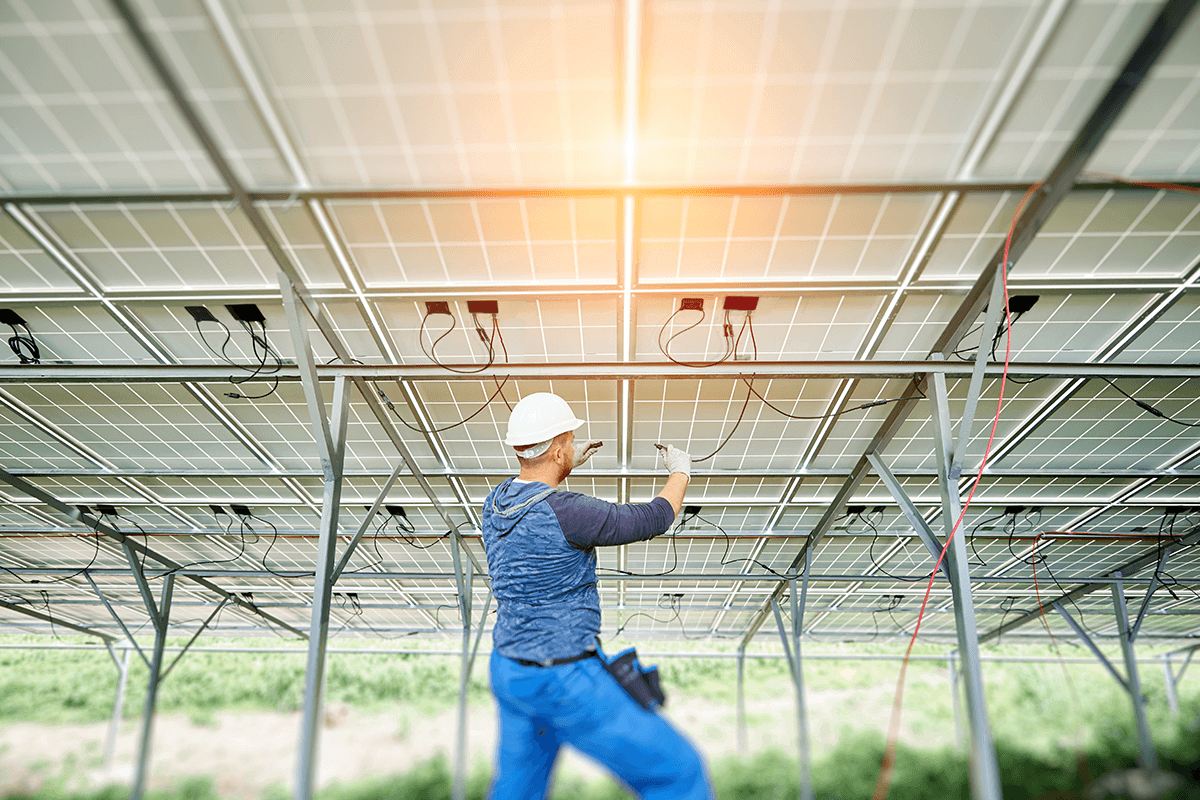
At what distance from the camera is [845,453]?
970 centimetres

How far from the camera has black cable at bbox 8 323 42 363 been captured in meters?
7.34

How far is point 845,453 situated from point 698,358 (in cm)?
354

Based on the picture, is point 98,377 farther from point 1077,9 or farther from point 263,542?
point 1077,9

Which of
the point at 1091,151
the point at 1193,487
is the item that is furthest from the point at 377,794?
the point at 1193,487

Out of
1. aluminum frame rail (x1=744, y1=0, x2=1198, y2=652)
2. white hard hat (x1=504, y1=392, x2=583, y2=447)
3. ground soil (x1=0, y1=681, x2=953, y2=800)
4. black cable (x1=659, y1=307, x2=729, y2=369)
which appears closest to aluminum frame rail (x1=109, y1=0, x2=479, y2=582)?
white hard hat (x1=504, y1=392, x2=583, y2=447)

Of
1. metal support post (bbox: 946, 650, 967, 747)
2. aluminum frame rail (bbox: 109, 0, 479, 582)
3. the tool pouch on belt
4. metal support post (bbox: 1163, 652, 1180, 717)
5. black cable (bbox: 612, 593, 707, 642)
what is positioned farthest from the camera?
metal support post (bbox: 946, 650, 967, 747)

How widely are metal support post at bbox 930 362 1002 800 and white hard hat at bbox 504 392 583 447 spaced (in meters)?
3.79

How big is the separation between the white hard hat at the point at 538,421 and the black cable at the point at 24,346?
6.69 metres

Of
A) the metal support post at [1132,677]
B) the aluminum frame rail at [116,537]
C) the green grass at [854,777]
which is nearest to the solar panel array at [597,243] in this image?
the aluminum frame rail at [116,537]

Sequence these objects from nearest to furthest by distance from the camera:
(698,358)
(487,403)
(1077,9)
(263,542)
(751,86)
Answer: (1077,9), (751,86), (698,358), (487,403), (263,542)

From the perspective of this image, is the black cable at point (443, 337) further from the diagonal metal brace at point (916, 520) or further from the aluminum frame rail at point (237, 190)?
the diagonal metal brace at point (916, 520)

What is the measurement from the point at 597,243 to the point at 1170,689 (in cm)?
2546

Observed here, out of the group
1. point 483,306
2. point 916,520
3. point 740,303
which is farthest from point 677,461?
point 916,520

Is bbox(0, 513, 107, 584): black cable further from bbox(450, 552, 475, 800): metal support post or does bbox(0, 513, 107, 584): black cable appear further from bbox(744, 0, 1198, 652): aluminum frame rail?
bbox(744, 0, 1198, 652): aluminum frame rail
